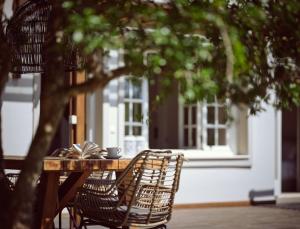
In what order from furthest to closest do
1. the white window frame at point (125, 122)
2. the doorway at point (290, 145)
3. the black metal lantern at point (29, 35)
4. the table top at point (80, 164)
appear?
1. the doorway at point (290, 145)
2. the white window frame at point (125, 122)
3. the black metal lantern at point (29, 35)
4. the table top at point (80, 164)

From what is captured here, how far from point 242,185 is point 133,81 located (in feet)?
26.3

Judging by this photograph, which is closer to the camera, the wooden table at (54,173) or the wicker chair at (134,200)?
the wicker chair at (134,200)

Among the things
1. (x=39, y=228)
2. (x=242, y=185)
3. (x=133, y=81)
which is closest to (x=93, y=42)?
(x=133, y=81)

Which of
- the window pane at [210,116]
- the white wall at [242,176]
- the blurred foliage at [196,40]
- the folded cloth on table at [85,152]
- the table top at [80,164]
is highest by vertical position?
the blurred foliage at [196,40]

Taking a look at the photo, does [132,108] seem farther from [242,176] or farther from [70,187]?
[70,187]

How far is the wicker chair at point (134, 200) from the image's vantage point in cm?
450

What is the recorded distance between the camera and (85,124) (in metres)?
9.08

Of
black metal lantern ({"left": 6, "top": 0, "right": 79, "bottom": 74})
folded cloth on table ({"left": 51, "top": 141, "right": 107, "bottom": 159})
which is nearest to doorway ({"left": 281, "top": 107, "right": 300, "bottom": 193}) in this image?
folded cloth on table ({"left": 51, "top": 141, "right": 107, "bottom": 159})

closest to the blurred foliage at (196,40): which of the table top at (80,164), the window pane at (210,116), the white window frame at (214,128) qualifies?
the table top at (80,164)

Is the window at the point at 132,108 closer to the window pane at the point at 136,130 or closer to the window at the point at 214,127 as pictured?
the window pane at the point at 136,130

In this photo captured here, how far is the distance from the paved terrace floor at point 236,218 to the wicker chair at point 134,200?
282 centimetres

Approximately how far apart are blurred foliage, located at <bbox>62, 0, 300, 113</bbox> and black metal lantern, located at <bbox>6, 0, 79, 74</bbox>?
77.8 inches

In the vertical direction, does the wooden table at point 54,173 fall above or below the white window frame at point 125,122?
below

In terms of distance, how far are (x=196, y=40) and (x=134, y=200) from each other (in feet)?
6.72
